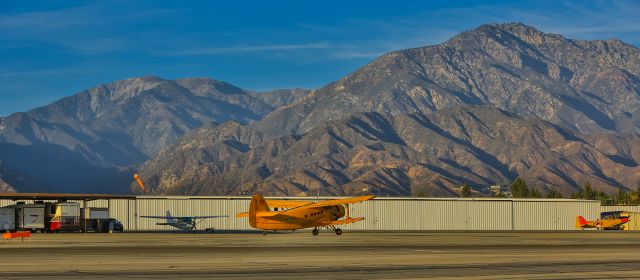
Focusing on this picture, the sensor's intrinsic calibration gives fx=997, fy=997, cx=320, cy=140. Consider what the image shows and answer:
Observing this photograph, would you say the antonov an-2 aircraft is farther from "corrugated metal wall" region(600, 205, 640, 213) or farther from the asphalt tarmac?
"corrugated metal wall" region(600, 205, 640, 213)

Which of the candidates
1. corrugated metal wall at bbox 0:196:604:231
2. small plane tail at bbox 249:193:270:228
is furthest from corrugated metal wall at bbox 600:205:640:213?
small plane tail at bbox 249:193:270:228

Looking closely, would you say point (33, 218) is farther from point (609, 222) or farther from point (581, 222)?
point (609, 222)

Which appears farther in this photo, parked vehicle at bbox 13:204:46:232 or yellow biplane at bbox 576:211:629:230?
yellow biplane at bbox 576:211:629:230

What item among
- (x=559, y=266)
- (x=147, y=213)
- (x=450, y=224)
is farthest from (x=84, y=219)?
(x=559, y=266)

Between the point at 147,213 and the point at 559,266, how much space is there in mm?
91524

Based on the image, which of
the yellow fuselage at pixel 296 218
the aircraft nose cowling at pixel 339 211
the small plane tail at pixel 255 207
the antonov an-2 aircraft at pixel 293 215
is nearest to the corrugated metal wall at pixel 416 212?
the aircraft nose cowling at pixel 339 211

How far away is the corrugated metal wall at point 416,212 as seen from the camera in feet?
434

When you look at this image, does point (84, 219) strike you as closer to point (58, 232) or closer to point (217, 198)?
point (58, 232)

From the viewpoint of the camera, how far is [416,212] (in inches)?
5625

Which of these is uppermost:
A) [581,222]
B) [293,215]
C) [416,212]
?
[293,215]

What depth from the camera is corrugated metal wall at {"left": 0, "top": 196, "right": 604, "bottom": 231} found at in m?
132

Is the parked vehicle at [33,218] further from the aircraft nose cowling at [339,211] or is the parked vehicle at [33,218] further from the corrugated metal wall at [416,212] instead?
the aircraft nose cowling at [339,211]

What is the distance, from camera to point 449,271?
44.4 m

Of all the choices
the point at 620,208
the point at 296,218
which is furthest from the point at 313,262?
the point at 620,208
